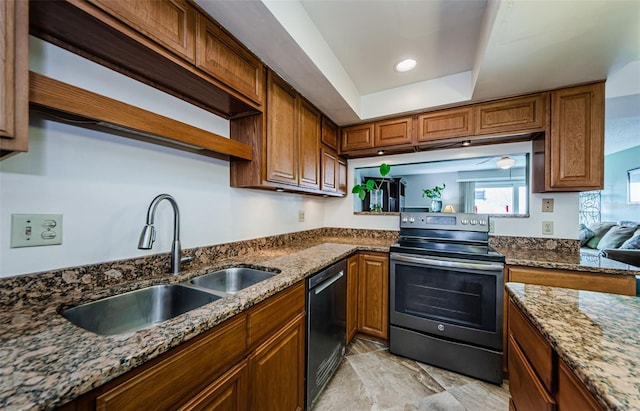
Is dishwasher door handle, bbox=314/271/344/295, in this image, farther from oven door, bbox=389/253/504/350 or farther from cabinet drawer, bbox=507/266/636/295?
cabinet drawer, bbox=507/266/636/295

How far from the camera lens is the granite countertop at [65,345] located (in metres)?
0.47

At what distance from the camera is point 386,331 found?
2113 mm

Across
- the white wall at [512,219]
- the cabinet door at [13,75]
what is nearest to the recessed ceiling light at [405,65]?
the white wall at [512,219]

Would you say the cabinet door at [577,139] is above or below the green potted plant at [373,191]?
above

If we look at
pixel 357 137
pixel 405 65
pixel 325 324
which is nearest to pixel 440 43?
pixel 405 65

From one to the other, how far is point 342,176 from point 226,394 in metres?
2.32

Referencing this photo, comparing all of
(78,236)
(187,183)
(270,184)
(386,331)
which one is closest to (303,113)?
(270,184)

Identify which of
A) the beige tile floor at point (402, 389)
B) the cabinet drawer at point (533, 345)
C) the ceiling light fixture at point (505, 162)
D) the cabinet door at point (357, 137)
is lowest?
the beige tile floor at point (402, 389)

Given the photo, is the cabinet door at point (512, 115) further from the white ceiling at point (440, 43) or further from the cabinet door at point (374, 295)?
the cabinet door at point (374, 295)

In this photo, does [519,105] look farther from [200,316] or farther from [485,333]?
[200,316]

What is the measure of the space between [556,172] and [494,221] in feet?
2.00

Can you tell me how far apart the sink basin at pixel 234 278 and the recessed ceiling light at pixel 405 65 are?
1.97 meters

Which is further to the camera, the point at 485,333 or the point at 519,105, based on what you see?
the point at 519,105

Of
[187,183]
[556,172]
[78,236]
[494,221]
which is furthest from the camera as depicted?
[494,221]
